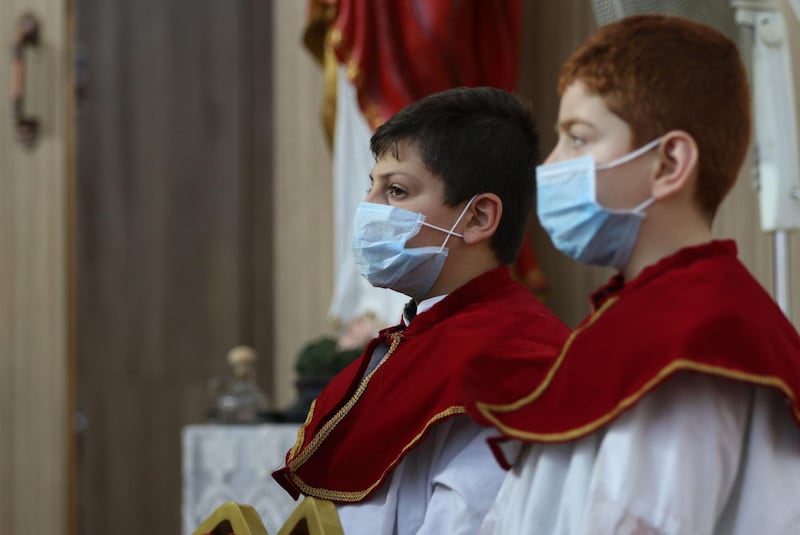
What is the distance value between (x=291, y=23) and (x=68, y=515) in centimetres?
239

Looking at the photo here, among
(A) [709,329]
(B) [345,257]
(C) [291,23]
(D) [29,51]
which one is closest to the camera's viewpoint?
(A) [709,329]

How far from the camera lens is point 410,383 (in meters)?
1.75

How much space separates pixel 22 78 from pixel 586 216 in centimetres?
478

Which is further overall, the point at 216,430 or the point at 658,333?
the point at 216,430

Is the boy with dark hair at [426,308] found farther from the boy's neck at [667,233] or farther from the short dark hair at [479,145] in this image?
the boy's neck at [667,233]

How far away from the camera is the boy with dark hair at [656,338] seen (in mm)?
1265

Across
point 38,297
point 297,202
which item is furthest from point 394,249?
point 38,297

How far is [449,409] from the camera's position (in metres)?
1.65

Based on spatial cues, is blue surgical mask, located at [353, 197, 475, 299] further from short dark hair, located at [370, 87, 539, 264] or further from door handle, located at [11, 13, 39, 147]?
door handle, located at [11, 13, 39, 147]

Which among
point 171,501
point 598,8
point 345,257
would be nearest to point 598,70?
point 598,8

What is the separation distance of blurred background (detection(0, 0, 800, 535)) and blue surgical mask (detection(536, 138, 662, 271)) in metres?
4.03

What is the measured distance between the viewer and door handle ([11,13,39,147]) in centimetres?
572

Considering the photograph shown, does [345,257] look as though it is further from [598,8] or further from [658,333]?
[658,333]

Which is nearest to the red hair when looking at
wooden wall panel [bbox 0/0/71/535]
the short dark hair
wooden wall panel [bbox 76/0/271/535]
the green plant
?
the short dark hair
